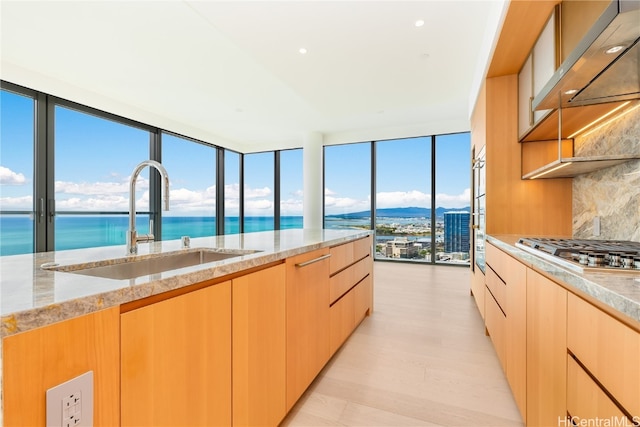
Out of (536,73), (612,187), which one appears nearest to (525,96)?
(536,73)

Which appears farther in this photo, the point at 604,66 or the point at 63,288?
the point at 604,66

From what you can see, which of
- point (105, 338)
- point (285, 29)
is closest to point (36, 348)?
point (105, 338)

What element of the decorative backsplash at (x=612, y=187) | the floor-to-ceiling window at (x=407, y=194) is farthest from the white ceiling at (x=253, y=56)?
the decorative backsplash at (x=612, y=187)

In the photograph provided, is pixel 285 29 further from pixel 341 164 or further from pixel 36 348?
pixel 341 164

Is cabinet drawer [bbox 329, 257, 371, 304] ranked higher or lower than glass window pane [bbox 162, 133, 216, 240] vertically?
lower

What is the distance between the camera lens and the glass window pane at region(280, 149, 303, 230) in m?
7.15

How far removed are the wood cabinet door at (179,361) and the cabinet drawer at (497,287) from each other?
1.66 m

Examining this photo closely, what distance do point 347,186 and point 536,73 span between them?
446 centimetres

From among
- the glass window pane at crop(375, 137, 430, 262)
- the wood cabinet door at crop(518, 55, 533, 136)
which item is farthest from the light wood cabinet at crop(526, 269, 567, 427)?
the glass window pane at crop(375, 137, 430, 262)

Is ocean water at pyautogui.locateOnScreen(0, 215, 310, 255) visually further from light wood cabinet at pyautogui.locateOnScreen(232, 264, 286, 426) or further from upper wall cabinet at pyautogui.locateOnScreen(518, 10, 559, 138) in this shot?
upper wall cabinet at pyautogui.locateOnScreen(518, 10, 559, 138)

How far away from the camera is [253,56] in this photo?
3.13 m

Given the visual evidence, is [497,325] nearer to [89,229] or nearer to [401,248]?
[401,248]

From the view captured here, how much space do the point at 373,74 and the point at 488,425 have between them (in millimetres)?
3526

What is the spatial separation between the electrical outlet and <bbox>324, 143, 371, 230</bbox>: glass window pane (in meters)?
5.85
